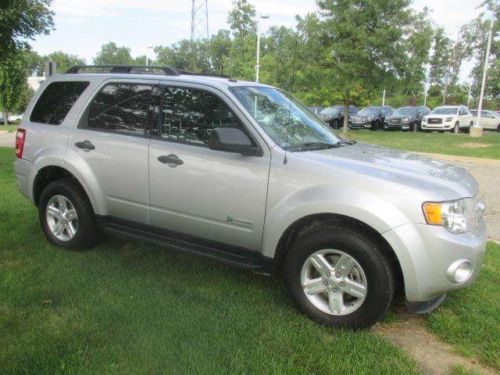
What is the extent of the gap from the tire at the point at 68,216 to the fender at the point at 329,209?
2044 mm

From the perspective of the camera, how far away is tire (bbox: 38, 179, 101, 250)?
15.9 ft

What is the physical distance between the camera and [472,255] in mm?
3322

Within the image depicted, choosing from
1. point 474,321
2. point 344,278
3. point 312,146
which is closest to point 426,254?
point 344,278

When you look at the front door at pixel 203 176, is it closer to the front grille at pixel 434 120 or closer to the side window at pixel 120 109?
the side window at pixel 120 109

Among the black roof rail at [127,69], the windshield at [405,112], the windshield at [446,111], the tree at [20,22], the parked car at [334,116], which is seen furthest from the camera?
the windshield at [405,112]

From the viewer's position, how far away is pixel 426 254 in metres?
3.23

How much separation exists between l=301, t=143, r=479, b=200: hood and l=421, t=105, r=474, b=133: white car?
24352 mm

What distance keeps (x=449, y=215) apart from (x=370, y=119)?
2568 centimetres

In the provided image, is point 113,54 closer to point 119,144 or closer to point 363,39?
Result: point 363,39

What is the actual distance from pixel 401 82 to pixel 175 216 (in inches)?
858

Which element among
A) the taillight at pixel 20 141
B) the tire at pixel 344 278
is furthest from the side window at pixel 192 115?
the taillight at pixel 20 141

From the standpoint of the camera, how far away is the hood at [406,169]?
3.37m

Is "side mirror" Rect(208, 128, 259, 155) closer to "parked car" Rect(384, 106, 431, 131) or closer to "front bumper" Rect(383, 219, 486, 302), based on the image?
"front bumper" Rect(383, 219, 486, 302)

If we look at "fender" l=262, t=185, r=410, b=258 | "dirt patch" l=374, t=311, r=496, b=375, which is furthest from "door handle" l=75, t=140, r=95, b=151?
"dirt patch" l=374, t=311, r=496, b=375
